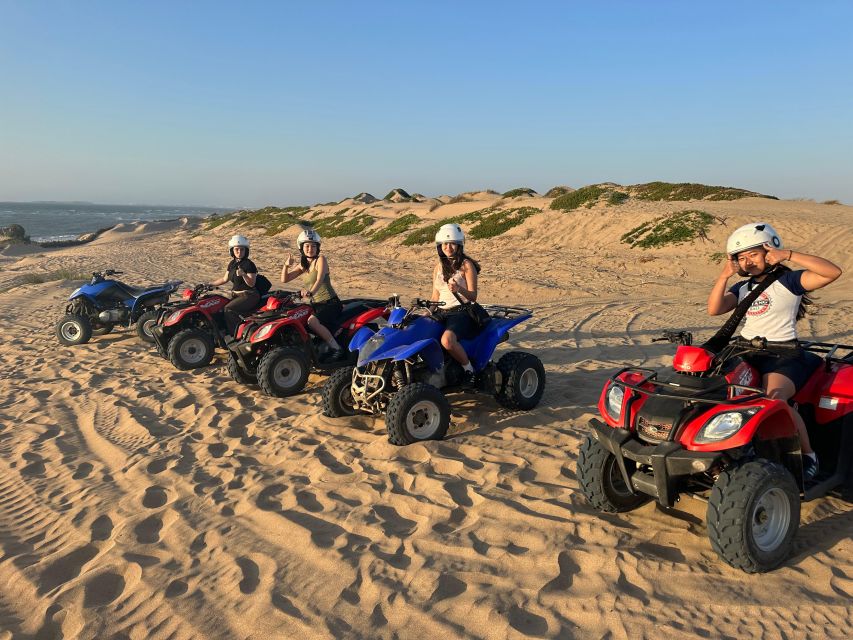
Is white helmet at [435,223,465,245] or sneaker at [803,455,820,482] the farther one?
white helmet at [435,223,465,245]

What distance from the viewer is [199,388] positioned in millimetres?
7484

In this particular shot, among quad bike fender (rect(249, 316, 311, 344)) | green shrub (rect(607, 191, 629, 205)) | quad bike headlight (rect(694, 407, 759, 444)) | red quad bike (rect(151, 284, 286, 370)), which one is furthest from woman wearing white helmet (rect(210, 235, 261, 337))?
green shrub (rect(607, 191, 629, 205))

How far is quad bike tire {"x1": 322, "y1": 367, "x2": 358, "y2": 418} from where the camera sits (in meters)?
5.99

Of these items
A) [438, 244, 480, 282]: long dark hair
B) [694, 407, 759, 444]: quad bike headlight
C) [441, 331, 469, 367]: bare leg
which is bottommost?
[441, 331, 469, 367]: bare leg

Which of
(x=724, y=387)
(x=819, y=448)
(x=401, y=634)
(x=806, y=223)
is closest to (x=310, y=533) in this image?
(x=401, y=634)

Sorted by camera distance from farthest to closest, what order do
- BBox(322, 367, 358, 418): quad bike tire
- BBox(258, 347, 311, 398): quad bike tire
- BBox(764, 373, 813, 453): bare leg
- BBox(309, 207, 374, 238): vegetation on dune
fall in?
BBox(309, 207, 374, 238): vegetation on dune
BBox(258, 347, 311, 398): quad bike tire
BBox(322, 367, 358, 418): quad bike tire
BBox(764, 373, 813, 453): bare leg

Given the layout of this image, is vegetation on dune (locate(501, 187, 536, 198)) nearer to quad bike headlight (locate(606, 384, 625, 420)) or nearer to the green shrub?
the green shrub

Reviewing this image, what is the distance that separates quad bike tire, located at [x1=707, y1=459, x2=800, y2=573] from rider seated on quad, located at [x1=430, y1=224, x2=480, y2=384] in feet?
9.53

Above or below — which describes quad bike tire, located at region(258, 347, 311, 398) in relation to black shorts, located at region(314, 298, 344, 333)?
below

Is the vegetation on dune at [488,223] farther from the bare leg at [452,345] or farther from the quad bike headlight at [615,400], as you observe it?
the quad bike headlight at [615,400]

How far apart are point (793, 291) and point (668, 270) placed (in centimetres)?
1367

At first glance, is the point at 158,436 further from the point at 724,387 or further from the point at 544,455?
the point at 724,387

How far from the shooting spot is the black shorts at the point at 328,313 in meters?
7.68

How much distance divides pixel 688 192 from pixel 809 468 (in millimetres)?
26571
